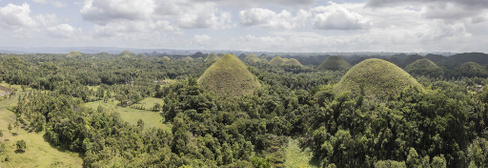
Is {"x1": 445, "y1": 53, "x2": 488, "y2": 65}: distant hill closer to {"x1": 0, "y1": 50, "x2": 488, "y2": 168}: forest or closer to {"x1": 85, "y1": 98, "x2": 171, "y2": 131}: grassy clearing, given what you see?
{"x1": 0, "y1": 50, "x2": 488, "y2": 168}: forest

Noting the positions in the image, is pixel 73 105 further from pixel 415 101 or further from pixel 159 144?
pixel 415 101

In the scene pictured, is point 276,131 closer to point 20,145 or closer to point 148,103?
point 20,145

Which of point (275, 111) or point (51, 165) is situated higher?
point (275, 111)

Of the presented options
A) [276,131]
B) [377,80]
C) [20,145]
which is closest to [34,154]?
[20,145]

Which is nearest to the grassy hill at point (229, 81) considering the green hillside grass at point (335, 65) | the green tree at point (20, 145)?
the green tree at point (20, 145)

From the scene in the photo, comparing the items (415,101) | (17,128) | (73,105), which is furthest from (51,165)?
(415,101)

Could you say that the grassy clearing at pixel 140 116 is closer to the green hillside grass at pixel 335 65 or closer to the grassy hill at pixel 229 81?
the grassy hill at pixel 229 81

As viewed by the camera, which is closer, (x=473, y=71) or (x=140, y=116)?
(x=140, y=116)
